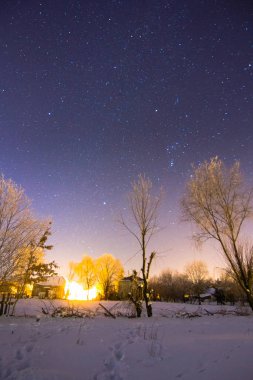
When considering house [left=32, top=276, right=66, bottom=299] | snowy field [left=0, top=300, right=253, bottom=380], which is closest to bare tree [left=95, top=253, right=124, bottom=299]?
house [left=32, top=276, right=66, bottom=299]

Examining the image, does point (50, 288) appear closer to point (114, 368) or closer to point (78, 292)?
point (78, 292)

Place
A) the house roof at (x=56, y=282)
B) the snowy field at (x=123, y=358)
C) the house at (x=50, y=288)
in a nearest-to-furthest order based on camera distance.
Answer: the snowy field at (x=123, y=358), the house at (x=50, y=288), the house roof at (x=56, y=282)

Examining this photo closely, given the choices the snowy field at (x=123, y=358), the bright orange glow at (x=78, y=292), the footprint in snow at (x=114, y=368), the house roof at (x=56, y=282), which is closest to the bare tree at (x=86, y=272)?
the bright orange glow at (x=78, y=292)

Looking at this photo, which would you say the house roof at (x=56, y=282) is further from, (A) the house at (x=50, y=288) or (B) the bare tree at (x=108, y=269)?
(B) the bare tree at (x=108, y=269)

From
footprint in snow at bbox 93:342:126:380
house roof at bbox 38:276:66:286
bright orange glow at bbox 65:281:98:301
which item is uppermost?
house roof at bbox 38:276:66:286

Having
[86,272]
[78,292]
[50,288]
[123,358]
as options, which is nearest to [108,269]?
[86,272]

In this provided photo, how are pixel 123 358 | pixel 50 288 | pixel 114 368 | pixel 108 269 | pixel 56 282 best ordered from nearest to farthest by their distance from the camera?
pixel 114 368 < pixel 123 358 < pixel 108 269 < pixel 50 288 < pixel 56 282

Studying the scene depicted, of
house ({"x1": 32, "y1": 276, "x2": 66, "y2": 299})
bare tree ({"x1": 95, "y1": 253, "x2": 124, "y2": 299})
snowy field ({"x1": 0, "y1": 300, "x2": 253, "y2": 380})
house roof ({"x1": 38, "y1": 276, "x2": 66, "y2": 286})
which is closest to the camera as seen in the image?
snowy field ({"x1": 0, "y1": 300, "x2": 253, "y2": 380})

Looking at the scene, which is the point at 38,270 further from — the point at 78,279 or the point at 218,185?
the point at 78,279

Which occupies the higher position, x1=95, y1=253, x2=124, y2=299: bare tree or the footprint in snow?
x1=95, y1=253, x2=124, y2=299: bare tree

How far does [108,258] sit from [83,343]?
6033 cm

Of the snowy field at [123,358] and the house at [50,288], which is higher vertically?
the house at [50,288]

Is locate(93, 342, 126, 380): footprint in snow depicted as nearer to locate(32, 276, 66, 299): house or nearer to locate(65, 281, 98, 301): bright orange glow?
locate(65, 281, 98, 301): bright orange glow

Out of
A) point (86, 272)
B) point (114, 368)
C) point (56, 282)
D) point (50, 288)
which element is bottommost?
point (114, 368)
